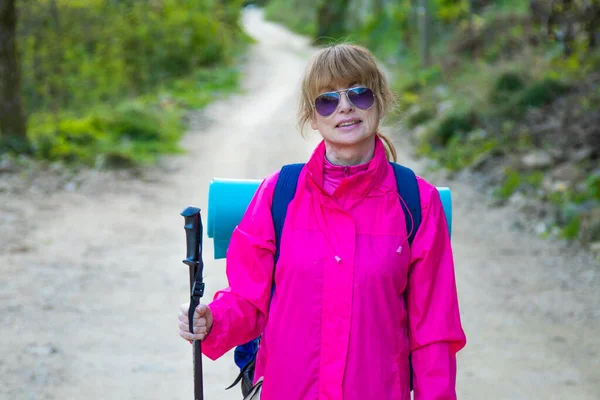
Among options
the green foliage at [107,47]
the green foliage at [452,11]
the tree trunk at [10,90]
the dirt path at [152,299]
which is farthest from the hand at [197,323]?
the green foliage at [452,11]

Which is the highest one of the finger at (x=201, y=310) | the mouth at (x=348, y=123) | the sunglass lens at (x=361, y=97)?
the sunglass lens at (x=361, y=97)

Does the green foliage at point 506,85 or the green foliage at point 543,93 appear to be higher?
the green foliage at point 506,85

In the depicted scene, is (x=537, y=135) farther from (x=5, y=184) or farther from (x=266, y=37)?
(x=266, y=37)

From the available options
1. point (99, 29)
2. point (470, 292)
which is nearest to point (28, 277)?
point (470, 292)

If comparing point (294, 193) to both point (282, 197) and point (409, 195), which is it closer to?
point (282, 197)

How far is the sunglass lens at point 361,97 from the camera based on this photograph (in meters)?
2.45

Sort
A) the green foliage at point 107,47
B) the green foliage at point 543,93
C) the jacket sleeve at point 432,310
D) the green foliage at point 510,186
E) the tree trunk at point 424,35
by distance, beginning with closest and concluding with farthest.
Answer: the jacket sleeve at point 432,310
the green foliage at point 510,186
the green foliage at point 543,93
the green foliage at point 107,47
the tree trunk at point 424,35

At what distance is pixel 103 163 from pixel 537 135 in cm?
649

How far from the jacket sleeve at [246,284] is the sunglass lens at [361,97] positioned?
0.40 m

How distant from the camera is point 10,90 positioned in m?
11.6

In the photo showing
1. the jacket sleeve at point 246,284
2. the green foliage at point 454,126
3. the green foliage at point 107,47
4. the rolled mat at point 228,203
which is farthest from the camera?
the green foliage at point 107,47

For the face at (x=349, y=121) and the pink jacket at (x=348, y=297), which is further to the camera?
the face at (x=349, y=121)

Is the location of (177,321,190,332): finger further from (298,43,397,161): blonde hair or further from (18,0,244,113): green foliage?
(18,0,244,113): green foliage

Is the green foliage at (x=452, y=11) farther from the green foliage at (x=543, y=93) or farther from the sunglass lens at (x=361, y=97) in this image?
the sunglass lens at (x=361, y=97)
